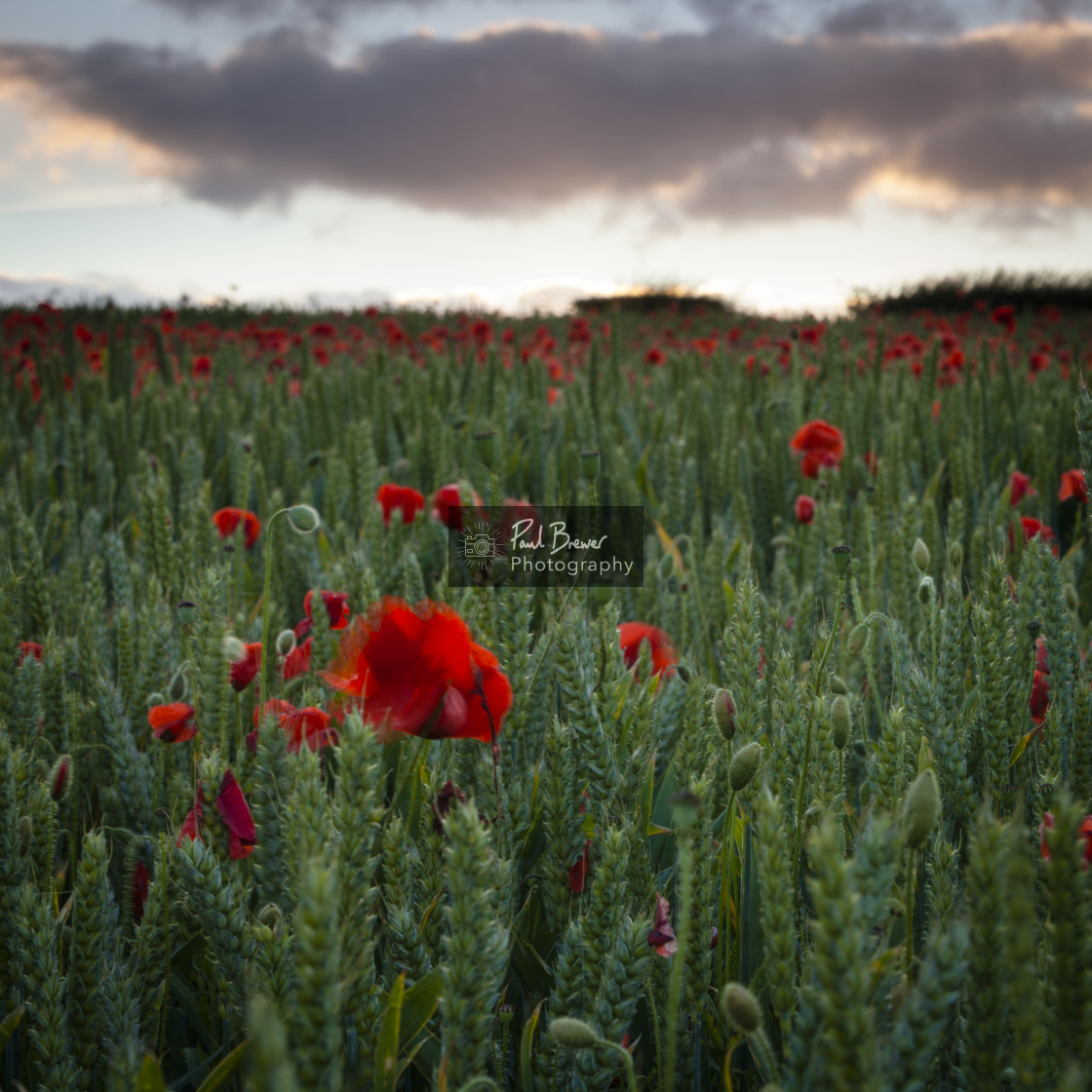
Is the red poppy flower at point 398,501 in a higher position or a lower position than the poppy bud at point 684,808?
higher

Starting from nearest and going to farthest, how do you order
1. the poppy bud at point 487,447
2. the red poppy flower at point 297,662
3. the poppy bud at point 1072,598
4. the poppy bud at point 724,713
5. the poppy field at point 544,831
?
1. the poppy field at point 544,831
2. the poppy bud at point 724,713
3. the poppy bud at point 487,447
4. the red poppy flower at point 297,662
5. the poppy bud at point 1072,598

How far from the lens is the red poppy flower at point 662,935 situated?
0.65 m

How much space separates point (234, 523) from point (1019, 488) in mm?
1934

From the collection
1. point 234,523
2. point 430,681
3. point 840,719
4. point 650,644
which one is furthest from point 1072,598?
point 234,523

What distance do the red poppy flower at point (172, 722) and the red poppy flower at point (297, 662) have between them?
189 mm

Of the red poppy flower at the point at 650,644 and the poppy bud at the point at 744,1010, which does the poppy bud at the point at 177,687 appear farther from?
the poppy bud at the point at 744,1010

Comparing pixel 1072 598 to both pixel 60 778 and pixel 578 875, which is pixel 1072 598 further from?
pixel 60 778

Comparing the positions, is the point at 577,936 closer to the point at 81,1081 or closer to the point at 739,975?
the point at 739,975

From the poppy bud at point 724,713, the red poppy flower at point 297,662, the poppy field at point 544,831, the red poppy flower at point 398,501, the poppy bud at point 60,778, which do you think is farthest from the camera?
the red poppy flower at point 398,501

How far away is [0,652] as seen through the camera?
95 cm

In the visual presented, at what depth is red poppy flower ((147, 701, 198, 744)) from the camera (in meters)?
0.96

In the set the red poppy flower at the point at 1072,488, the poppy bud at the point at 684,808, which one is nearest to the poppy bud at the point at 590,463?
the poppy bud at the point at 684,808

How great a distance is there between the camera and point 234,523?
1905 millimetres

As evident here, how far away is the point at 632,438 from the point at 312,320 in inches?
291
